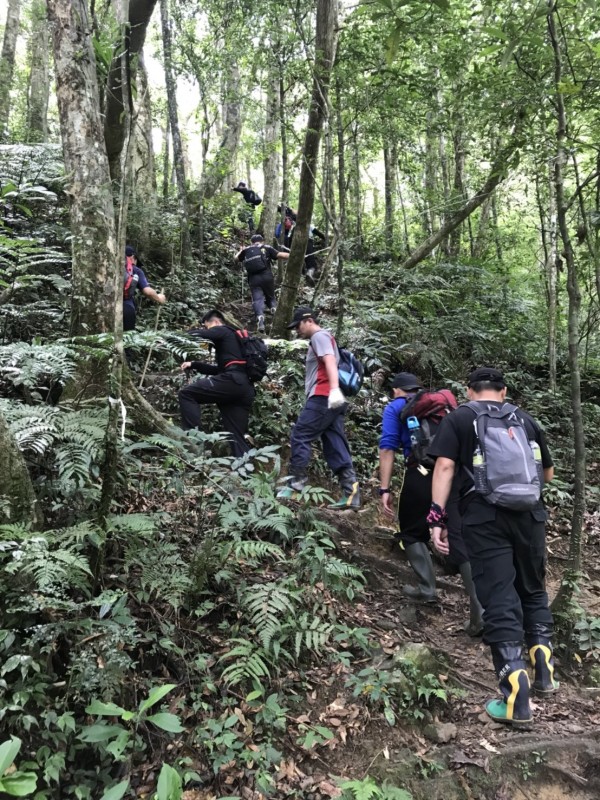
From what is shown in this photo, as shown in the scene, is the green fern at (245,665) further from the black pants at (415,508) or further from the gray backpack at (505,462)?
the black pants at (415,508)

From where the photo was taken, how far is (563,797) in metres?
3.01

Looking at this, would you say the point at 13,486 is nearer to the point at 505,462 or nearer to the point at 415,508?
the point at 505,462

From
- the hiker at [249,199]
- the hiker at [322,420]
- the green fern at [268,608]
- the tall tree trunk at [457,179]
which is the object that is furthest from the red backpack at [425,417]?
the hiker at [249,199]

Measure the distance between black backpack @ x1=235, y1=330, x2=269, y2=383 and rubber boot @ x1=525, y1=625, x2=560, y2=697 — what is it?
154 inches

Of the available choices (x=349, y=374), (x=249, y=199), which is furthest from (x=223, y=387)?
(x=249, y=199)

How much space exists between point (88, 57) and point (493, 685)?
22.5 feet

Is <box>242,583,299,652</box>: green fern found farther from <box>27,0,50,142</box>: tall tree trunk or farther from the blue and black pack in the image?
<box>27,0,50,142</box>: tall tree trunk

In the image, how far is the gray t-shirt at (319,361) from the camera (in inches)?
227

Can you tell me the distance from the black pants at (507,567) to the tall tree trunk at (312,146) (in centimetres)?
601

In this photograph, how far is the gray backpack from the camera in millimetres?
3516

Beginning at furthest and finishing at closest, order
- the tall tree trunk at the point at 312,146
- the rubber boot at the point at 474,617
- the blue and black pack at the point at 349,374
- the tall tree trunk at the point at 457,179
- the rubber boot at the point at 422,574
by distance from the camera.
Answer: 1. the tall tree trunk at the point at 457,179
2. the tall tree trunk at the point at 312,146
3. the blue and black pack at the point at 349,374
4. the rubber boot at the point at 422,574
5. the rubber boot at the point at 474,617

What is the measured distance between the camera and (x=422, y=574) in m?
5.00

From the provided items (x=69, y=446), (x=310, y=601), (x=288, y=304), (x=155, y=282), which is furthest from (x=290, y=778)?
(x=155, y=282)

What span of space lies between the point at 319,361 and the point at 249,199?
12.0 metres
